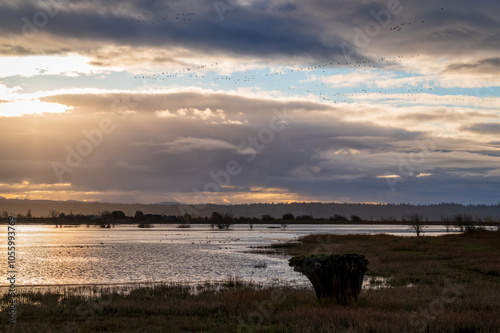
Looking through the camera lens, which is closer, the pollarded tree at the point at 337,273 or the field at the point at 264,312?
the field at the point at 264,312

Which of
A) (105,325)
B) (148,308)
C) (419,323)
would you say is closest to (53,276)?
(148,308)

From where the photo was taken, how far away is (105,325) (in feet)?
53.9

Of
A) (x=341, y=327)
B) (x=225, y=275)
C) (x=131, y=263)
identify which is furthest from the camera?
(x=131, y=263)

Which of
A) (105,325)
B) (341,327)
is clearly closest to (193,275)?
(105,325)

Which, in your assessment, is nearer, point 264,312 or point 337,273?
point 264,312

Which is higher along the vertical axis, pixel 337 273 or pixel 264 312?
pixel 337 273

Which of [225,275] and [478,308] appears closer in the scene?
[478,308]

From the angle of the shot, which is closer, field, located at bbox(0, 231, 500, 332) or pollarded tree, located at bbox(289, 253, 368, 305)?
field, located at bbox(0, 231, 500, 332)

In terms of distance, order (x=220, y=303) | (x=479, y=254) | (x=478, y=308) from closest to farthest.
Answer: (x=478, y=308) < (x=220, y=303) < (x=479, y=254)

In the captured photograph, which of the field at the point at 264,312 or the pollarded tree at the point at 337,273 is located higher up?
the pollarded tree at the point at 337,273

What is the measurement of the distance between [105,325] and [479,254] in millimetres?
38517

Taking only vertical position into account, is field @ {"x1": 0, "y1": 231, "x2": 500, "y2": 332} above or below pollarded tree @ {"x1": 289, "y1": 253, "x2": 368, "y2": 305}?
below

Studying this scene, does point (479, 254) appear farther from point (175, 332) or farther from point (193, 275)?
point (175, 332)

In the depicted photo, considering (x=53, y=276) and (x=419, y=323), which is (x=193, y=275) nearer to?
(x=53, y=276)
